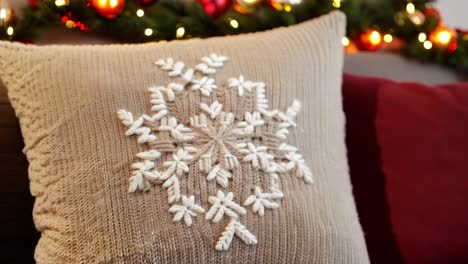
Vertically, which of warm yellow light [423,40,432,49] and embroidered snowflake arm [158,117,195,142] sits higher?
warm yellow light [423,40,432,49]

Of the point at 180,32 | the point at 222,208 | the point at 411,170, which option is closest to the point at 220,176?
the point at 222,208

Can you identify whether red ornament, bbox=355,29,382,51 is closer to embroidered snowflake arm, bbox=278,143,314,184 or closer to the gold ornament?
embroidered snowflake arm, bbox=278,143,314,184

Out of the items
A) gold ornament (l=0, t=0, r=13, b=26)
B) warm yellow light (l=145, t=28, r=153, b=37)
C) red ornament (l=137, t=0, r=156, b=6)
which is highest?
red ornament (l=137, t=0, r=156, b=6)

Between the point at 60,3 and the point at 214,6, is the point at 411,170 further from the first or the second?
the point at 60,3

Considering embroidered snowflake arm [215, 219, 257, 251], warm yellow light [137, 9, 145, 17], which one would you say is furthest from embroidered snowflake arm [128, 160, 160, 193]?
warm yellow light [137, 9, 145, 17]

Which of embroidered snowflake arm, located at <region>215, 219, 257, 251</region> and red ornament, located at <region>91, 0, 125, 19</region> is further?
red ornament, located at <region>91, 0, 125, 19</region>

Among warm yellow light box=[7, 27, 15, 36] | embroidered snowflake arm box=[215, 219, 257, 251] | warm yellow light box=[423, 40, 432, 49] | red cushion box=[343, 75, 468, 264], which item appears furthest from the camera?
warm yellow light box=[423, 40, 432, 49]
